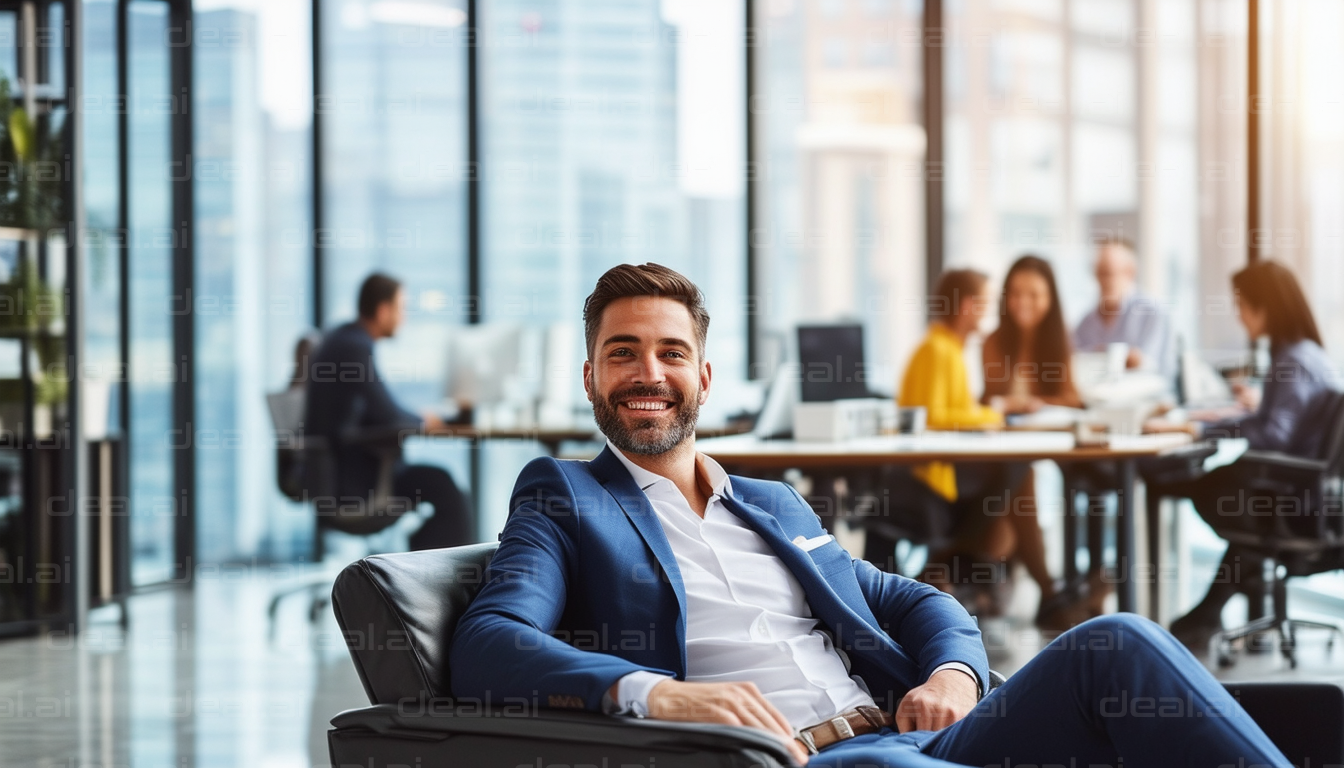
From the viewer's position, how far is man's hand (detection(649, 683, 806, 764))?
1.60 m

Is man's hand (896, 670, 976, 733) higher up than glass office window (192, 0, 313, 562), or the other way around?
glass office window (192, 0, 313, 562)

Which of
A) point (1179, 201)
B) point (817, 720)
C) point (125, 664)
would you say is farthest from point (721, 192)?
point (817, 720)

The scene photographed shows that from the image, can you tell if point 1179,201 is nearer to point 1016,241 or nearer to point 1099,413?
point 1016,241

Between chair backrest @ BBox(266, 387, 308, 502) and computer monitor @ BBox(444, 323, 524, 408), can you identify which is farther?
computer monitor @ BBox(444, 323, 524, 408)

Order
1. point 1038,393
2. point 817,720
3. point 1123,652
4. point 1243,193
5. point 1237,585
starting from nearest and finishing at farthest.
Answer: point 1123,652
point 817,720
point 1237,585
point 1038,393
point 1243,193

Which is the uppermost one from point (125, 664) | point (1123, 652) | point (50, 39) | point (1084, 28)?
point (1084, 28)

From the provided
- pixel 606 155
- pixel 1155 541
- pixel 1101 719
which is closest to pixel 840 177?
pixel 606 155

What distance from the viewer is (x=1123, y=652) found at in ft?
5.51

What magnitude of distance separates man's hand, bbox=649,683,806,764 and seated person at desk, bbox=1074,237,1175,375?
16.1ft

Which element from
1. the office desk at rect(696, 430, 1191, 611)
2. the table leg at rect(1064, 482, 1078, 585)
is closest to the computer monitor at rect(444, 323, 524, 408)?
the office desk at rect(696, 430, 1191, 611)

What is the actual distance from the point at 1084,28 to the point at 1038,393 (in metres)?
3.00

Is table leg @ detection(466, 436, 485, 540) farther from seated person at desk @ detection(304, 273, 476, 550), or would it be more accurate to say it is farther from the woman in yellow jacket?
the woman in yellow jacket

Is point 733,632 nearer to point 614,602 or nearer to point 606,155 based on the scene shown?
point 614,602

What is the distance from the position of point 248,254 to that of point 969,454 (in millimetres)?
4364
